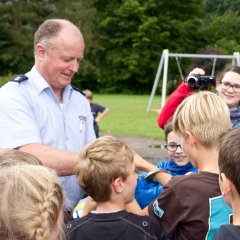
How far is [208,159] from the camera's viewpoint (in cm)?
291

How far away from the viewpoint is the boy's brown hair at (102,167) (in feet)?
9.86

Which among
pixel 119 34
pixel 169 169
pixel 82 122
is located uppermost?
pixel 82 122

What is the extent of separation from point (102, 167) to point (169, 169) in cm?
112

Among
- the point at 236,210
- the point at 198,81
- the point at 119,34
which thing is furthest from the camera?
the point at 119,34

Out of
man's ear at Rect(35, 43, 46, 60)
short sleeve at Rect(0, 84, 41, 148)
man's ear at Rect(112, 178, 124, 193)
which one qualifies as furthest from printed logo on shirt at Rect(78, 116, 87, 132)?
man's ear at Rect(112, 178, 124, 193)

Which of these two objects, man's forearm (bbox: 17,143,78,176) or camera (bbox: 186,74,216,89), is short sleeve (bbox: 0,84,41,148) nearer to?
man's forearm (bbox: 17,143,78,176)

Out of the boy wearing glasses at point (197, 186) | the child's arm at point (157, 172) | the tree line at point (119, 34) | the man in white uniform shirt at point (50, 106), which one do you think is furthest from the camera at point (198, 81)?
the tree line at point (119, 34)

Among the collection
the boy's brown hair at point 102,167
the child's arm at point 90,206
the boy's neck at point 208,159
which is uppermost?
the boy's neck at point 208,159

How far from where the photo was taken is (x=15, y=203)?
1.73 metres

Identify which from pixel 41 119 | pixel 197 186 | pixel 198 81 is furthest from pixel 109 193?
pixel 198 81

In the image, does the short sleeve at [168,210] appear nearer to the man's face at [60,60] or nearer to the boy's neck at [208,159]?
the boy's neck at [208,159]

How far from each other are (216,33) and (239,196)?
6148cm

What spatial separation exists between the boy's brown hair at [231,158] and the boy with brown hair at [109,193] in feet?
2.37

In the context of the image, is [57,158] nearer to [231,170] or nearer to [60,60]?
[60,60]
